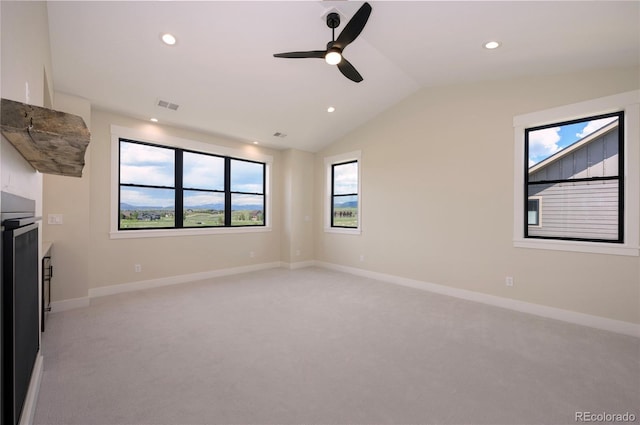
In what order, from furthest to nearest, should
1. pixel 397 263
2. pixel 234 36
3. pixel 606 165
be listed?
pixel 397 263
pixel 606 165
pixel 234 36

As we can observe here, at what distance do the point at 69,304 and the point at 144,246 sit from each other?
1.20 metres

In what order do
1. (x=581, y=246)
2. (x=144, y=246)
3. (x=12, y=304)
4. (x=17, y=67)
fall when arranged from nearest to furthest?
(x=12, y=304)
(x=17, y=67)
(x=581, y=246)
(x=144, y=246)

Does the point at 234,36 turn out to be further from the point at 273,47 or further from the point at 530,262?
the point at 530,262

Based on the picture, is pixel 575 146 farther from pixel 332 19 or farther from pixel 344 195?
pixel 344 195

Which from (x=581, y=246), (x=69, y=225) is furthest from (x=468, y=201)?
(x=69, y=225)

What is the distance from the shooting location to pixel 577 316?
11.2 feet

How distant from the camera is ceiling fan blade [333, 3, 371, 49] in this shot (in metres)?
2.24

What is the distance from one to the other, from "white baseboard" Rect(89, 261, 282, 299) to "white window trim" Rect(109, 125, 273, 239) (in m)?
0.74

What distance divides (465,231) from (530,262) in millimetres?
887

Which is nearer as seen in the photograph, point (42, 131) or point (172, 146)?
point (42, 131)

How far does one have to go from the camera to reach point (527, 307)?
3.74 metres

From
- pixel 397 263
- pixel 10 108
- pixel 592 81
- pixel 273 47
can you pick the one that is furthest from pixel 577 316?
pixel 10 108

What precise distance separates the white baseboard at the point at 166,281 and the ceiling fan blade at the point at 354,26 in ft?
14.6

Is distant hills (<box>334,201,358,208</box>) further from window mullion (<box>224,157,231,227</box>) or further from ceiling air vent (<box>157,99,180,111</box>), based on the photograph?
ceiling air vent (<box>157,99,180,111</box>)
